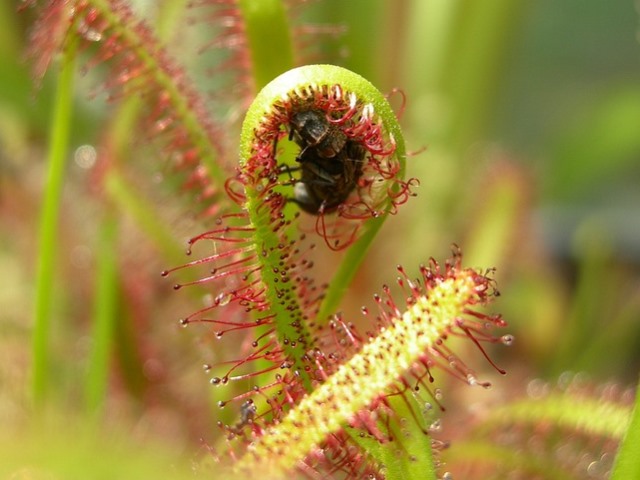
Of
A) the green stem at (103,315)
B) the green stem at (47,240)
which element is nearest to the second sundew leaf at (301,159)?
the green stem at (47,240)

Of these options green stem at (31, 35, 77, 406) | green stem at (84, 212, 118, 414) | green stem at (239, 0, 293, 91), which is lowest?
green stem at (84, 212, 118, 414)

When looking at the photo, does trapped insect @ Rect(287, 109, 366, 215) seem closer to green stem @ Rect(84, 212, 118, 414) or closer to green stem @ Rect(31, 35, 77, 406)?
green stem @ Rect(31, 35, 77, 406)

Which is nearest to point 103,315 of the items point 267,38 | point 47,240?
point 47,240

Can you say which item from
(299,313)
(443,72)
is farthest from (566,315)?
(299,313)

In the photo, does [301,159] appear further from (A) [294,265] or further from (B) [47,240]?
(B) [47,240]

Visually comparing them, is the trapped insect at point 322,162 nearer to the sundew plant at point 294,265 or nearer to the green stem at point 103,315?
the sundew plant at point 294,265

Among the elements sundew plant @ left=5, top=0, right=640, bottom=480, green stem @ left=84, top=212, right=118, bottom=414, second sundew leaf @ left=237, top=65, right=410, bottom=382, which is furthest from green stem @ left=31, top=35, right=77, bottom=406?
second sundew leaf @ left=237, top=65, right=410, bottom=382

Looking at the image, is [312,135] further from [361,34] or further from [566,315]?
[566,315]

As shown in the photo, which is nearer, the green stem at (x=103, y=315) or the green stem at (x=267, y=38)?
the green stem at (x=267, y=38)
